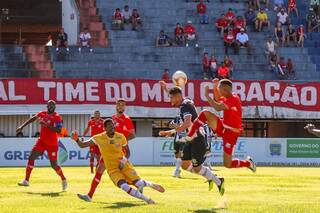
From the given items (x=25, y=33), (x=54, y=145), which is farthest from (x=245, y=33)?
(x=54, y=145)

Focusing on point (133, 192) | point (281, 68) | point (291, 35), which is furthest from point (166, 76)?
point (133, 192)

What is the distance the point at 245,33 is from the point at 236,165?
31404 mm

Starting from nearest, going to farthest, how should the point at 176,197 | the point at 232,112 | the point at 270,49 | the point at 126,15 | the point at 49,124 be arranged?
the point at 232,112 → the point at 176,197 → the point at 49,124 → the point at 270,49 → the point at 126,15

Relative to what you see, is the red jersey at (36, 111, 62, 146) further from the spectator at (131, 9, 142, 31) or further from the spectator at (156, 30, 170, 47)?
the spectator at (131, 9, 142, 31)

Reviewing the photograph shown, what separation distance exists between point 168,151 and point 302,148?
21.9ft

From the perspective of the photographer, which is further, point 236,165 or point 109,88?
point 109,88

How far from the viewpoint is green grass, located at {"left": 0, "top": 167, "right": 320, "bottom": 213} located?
16.0 m

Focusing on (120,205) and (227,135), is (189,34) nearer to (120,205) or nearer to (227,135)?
(227,135)

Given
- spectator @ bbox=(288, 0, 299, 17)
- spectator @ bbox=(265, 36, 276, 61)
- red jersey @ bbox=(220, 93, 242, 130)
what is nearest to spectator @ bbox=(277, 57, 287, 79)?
spectator @ bbox=(265, 36, 276, 61)

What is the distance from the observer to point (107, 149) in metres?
17.1

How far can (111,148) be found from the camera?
1709cm

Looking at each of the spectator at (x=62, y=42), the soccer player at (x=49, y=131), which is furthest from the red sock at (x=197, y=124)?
the spectator at (x=62, y=42)

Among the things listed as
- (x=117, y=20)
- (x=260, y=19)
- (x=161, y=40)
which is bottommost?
(x=161, y=40)

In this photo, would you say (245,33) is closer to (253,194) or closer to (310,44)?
(310,44)
